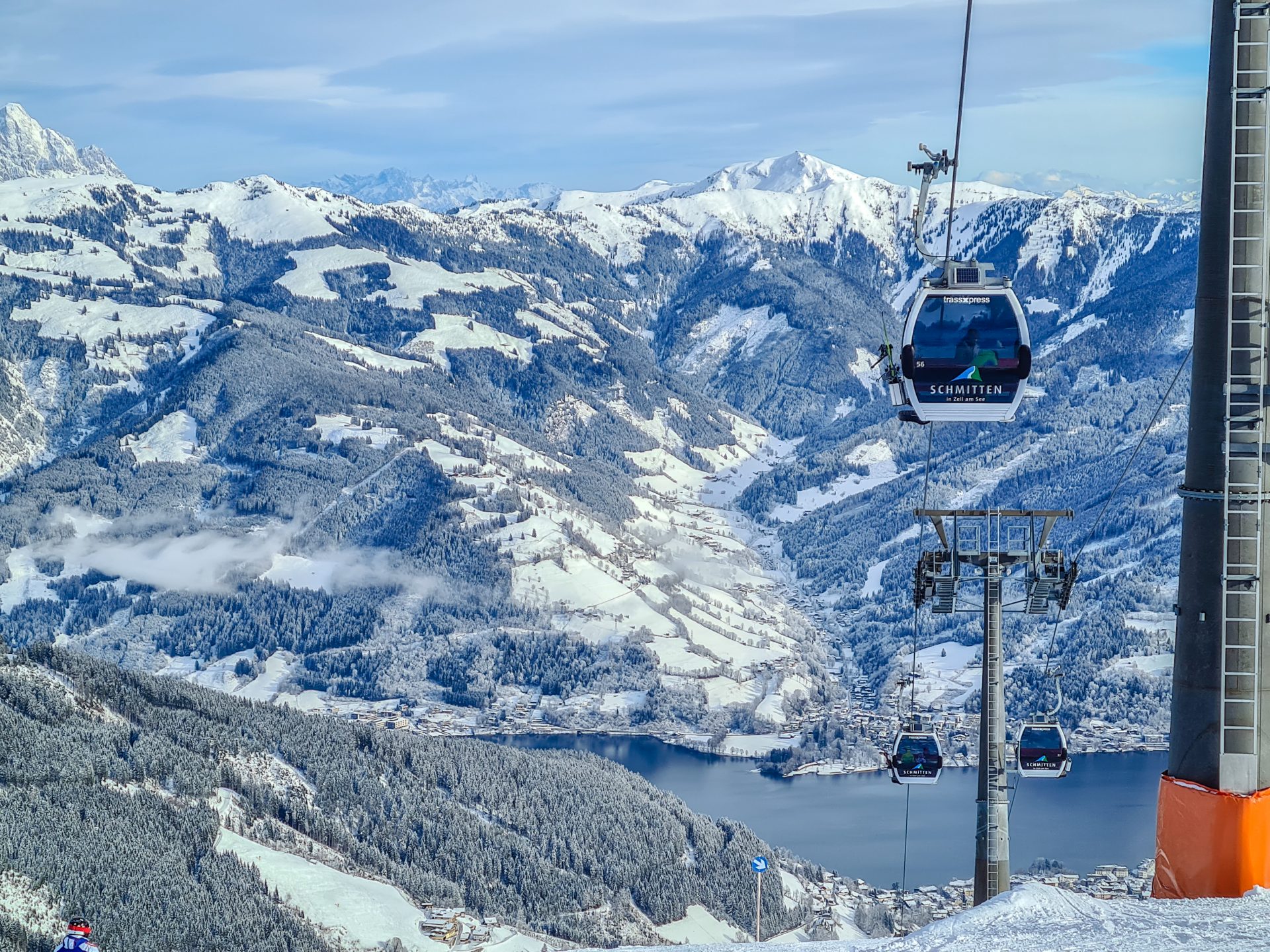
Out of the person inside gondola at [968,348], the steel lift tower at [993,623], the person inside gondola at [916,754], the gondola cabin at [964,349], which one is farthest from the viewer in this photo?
the person inside gondola at [916,754]

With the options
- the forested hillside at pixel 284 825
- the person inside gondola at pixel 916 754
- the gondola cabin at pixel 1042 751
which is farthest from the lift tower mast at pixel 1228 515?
the forested hillside at pixel 284 825

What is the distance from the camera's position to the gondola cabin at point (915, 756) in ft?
101

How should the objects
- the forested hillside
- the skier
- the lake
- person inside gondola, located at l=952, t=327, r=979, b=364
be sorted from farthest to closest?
the lake
the forested hillside
person inside gondola, located at l=952, t=327, r=979, b=364
the skier

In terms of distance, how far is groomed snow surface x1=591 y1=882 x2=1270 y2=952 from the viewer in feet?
58.9

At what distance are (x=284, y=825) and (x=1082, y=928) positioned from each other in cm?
7871

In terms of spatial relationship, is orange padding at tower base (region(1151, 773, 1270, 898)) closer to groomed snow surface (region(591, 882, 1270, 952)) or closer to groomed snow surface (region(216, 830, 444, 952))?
groomed snow surface (region(591, 882, 1270, 952))

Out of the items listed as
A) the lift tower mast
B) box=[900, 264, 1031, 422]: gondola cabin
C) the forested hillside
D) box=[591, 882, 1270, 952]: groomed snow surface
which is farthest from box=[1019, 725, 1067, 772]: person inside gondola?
the forested hillside

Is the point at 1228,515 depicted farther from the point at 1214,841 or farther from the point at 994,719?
the point at 994,719

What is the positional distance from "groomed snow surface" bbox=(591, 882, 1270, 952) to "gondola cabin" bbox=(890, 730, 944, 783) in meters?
10.9

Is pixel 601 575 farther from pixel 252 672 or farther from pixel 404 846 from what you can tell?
pixel 404 846

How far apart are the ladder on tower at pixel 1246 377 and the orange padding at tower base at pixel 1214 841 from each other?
1.03 m

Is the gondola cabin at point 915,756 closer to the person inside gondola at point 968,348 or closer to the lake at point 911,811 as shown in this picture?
the person inside gondola at point 968,348

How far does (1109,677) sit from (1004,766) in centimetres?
14037

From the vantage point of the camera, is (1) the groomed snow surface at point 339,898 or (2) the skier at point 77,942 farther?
(1) the groomed snow surface at point 339,898
